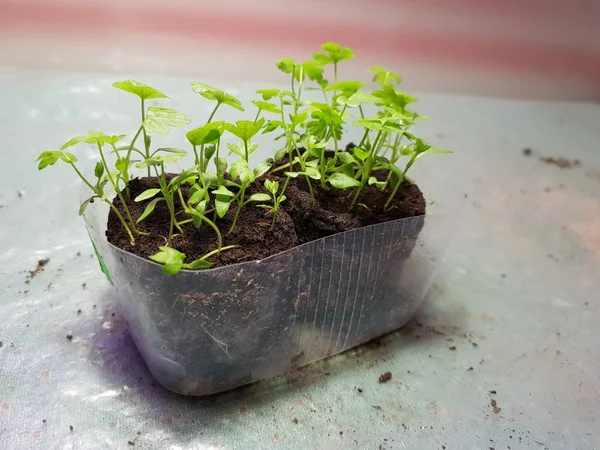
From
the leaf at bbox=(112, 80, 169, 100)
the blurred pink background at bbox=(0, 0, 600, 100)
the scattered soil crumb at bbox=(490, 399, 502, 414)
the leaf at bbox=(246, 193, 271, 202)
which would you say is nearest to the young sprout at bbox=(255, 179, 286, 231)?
the leaf at bbox=(246, 193, 271, 202)

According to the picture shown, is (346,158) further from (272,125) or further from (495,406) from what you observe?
(495,406)

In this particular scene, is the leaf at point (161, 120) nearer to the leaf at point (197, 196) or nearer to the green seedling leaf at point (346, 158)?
the leaf at point (197, 196)

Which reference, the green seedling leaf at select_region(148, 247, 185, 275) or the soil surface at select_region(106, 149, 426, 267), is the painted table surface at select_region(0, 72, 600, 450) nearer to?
the soil surface at select_region(106, 149, 426, 267)

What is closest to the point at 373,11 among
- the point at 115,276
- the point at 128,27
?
the point at 128,27

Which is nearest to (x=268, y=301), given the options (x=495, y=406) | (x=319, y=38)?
(x=495, y=406)

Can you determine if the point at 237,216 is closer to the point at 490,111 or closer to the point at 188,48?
the point at 188,48
